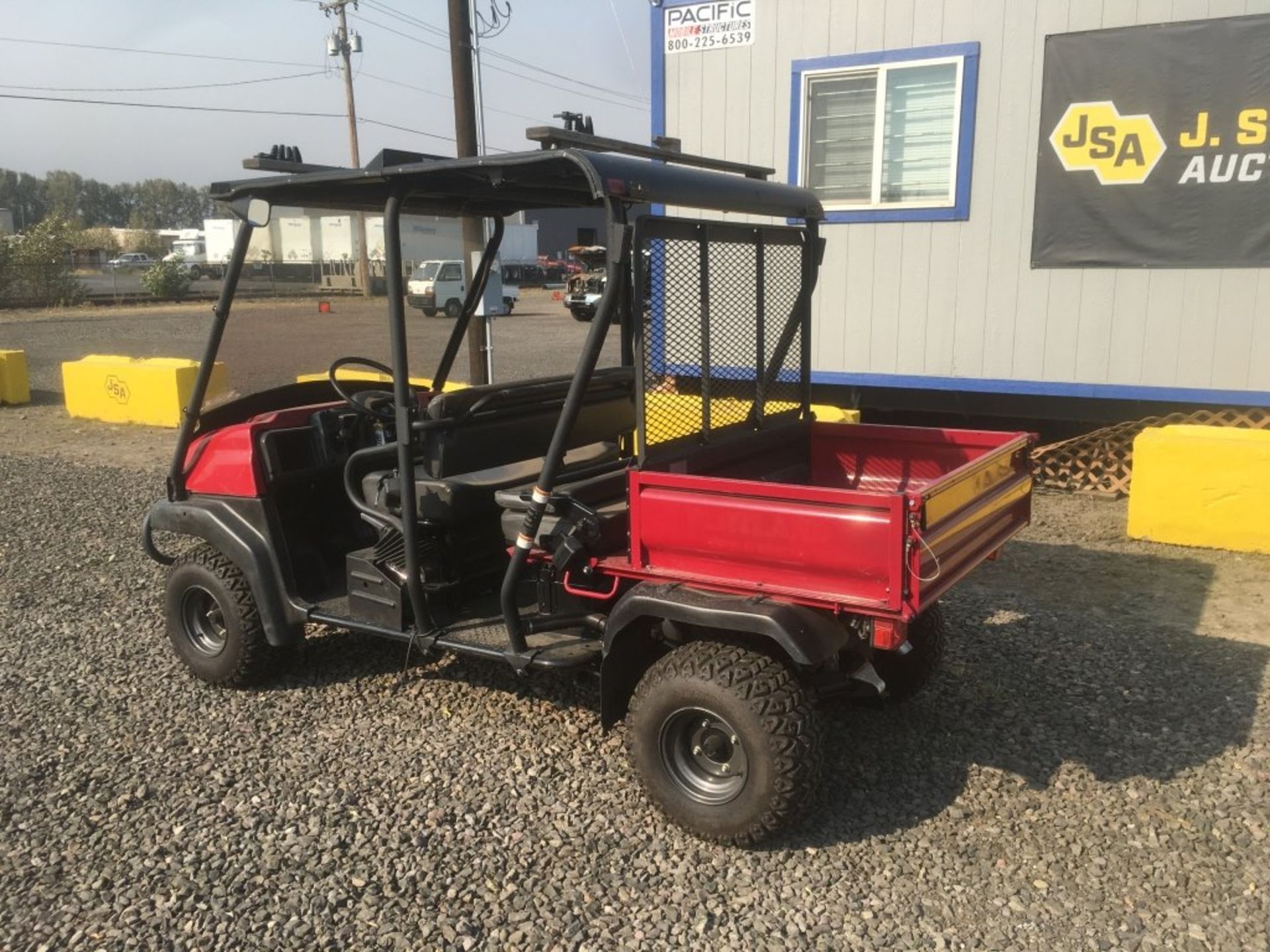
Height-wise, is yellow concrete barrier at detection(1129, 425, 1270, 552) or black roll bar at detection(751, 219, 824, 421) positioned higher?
black roll bar at detection(751, 219, 824, 421)

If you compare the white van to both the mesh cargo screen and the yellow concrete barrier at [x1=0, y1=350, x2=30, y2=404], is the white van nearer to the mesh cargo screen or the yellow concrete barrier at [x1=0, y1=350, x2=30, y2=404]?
the yellow concrete barrier at [x1=0, y1=350, x2=30, y2=404]

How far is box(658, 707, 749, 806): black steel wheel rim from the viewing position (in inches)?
136

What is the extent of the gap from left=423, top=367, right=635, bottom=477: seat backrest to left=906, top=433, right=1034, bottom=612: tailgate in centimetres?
149

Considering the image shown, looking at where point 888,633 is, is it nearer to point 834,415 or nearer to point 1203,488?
point 1203,488

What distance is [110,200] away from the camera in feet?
Answer: 407

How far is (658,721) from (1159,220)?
5577 millimetres

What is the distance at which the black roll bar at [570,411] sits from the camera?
329 centimetres

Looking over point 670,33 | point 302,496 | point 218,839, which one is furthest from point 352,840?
point 670,33

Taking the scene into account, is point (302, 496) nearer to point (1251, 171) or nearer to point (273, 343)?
point (1251, 171)

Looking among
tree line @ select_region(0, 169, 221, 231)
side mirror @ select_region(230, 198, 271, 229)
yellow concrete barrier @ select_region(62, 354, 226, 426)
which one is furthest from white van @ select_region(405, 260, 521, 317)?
tree line @ select_region(0, 169, 221, 231)

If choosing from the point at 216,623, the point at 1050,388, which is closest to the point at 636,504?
the point at 216,623

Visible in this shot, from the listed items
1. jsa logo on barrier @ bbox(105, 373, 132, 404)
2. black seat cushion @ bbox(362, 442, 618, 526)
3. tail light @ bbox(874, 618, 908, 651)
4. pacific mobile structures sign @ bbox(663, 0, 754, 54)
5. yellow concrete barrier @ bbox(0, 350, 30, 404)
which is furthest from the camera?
yellow concrete barrier @ bbox(0, 350, 30, 404)

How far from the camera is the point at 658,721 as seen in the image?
3479 millimetres

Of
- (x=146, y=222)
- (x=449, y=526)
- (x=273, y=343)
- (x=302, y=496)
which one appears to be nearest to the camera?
(x=449, y=526)
